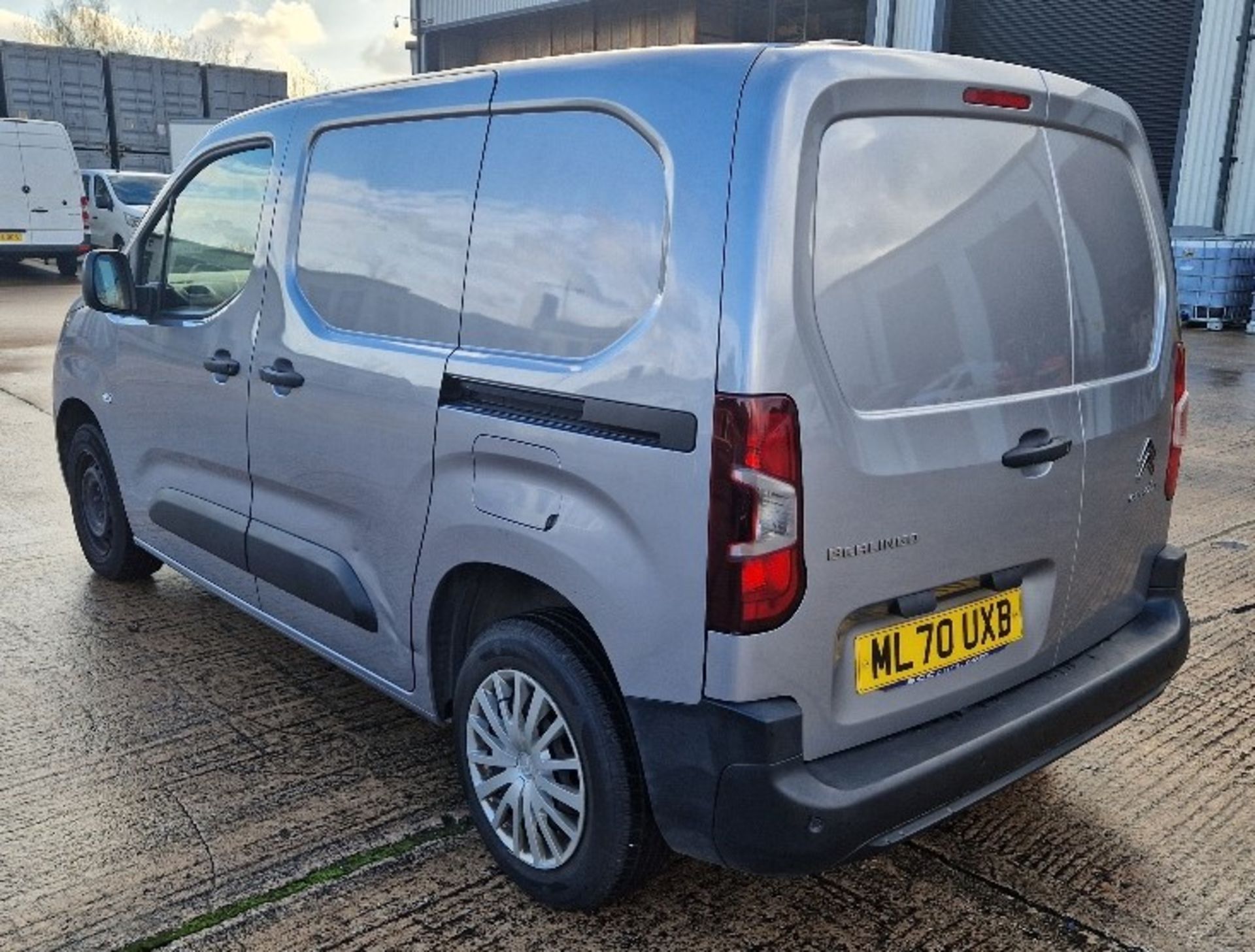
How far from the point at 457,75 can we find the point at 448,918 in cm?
196

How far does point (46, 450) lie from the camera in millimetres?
7004

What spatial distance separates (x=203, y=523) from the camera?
365cm

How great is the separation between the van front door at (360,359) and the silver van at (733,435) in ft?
0.04

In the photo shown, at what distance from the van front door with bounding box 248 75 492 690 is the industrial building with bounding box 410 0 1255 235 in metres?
14.9

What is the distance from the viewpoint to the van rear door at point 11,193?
57.8ft

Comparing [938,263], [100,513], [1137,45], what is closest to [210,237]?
[100,513]

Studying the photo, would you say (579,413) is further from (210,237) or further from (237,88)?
(237,88)

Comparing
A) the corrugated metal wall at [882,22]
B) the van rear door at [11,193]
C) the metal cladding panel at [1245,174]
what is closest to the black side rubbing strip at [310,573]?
the metal cladding panel at [1245,174]

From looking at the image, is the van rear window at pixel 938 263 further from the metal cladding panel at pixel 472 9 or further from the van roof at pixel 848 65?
the metal cladding panel at pixel 472 9

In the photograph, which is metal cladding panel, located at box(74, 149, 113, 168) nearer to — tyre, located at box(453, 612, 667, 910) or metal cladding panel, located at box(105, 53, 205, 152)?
metal cladding panel, located at box(105, 53, 205, 152)

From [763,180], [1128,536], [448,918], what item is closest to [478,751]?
[448,918]

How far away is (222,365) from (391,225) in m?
0.89

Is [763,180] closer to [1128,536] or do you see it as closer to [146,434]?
[1128,536]

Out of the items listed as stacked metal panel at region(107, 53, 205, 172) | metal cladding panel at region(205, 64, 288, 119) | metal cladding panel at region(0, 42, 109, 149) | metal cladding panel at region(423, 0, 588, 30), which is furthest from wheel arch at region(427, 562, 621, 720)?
metal cladding panel at region(205, 64, 288, 119)
